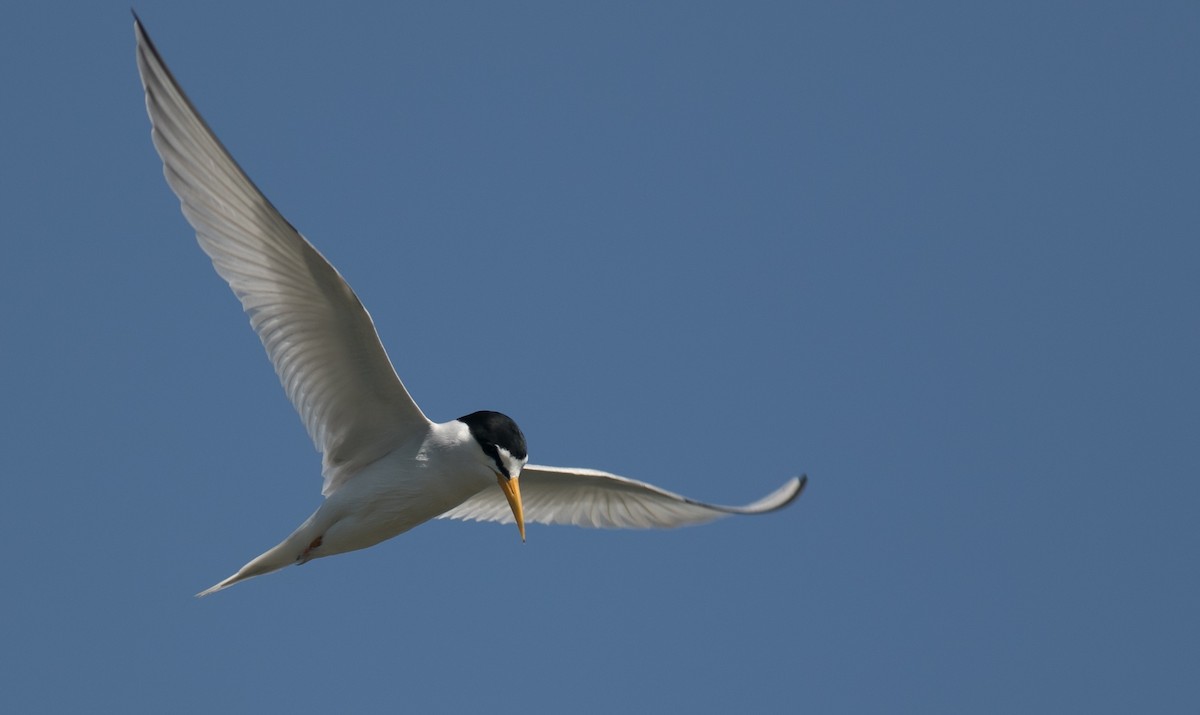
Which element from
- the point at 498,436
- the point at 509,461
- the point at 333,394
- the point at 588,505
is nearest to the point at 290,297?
the point at 333,394

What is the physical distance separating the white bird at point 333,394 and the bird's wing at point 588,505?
0.72 meters

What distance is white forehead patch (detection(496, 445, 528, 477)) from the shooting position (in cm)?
841

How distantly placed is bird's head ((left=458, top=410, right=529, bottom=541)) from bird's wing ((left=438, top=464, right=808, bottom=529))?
3.85 feet

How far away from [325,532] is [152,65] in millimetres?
3099

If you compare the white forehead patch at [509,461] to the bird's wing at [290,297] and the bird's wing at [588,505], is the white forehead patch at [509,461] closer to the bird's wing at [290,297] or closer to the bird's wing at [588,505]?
the bird's wing at [290,297]

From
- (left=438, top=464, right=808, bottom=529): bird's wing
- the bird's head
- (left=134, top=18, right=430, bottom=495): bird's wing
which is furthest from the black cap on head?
(left=438, top=464, right=808, bottom=529): bird's wing

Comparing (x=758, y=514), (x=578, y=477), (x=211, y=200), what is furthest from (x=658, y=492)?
(x=211, y=200)

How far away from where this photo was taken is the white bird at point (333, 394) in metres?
8.08

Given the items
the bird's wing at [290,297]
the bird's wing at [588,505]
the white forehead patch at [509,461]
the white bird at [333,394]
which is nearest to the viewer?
the bird's wing at [290,297]

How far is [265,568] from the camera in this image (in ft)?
29.2

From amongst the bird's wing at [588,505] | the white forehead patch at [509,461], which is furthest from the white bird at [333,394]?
the bird's wing at [588,505]

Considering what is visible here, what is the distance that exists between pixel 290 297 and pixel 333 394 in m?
0.76

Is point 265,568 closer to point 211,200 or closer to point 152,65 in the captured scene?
point 211,200

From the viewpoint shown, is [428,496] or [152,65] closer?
[152,65]
